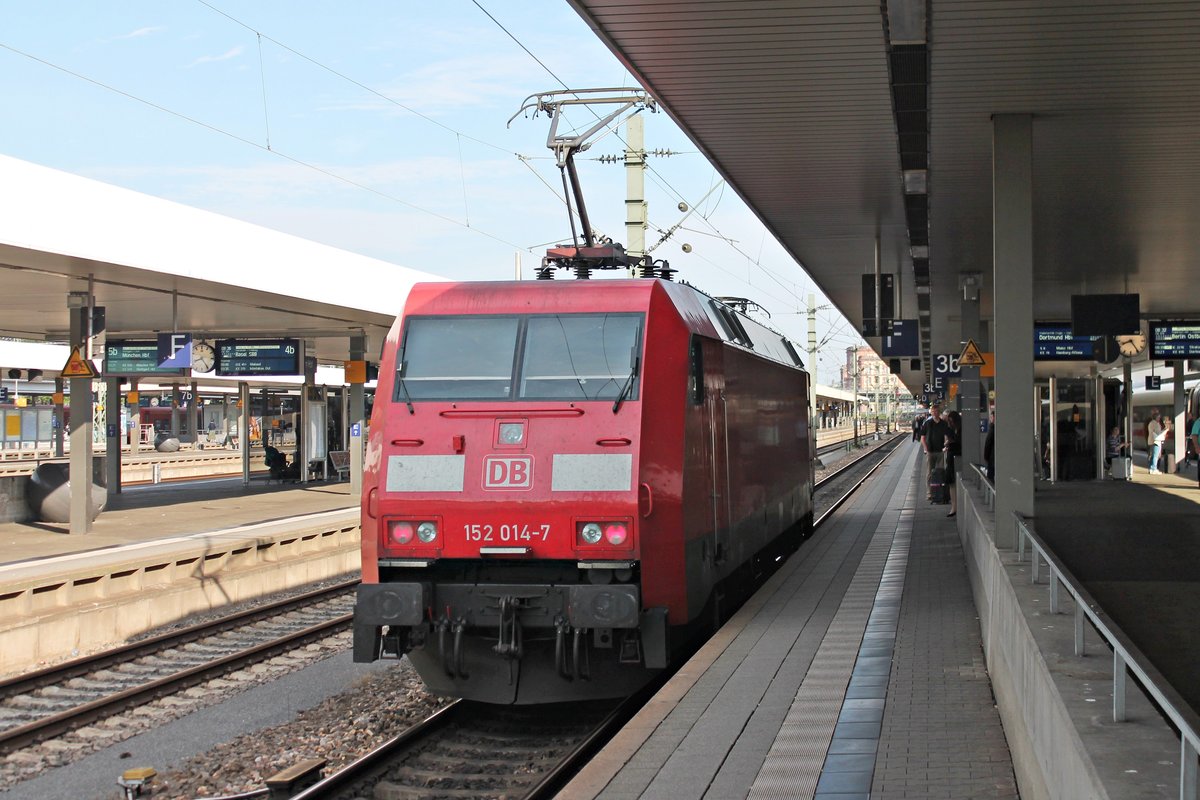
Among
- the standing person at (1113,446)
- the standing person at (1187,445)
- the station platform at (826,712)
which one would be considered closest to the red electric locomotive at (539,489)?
the station platform at (826,712)

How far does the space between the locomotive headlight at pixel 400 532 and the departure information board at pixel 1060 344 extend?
59.3ft

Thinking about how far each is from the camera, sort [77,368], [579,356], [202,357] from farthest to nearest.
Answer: [202,357], [77,368], [579,356]

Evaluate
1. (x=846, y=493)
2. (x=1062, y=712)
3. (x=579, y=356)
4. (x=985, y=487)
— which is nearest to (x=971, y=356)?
(x=985, y=487)

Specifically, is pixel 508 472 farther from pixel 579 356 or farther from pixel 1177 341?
pixel 1177 341

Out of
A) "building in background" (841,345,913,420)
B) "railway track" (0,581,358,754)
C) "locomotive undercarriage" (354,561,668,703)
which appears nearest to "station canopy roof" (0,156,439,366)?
"railway track" (0,581,358,754)

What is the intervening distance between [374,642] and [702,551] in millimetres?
2602

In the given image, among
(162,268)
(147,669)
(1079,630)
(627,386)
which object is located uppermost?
(162,268)

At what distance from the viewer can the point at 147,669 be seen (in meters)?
11.8

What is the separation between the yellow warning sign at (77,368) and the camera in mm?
18375

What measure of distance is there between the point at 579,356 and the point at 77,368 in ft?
40.2

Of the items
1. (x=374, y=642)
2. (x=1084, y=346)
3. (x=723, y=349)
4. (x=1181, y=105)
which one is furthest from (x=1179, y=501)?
(x=374, y=642)

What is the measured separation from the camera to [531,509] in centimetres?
848

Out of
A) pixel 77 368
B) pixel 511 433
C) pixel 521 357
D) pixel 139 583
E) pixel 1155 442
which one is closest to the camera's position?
pixel 511 433

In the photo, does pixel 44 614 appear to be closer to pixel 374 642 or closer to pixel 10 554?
pixel 10 554
